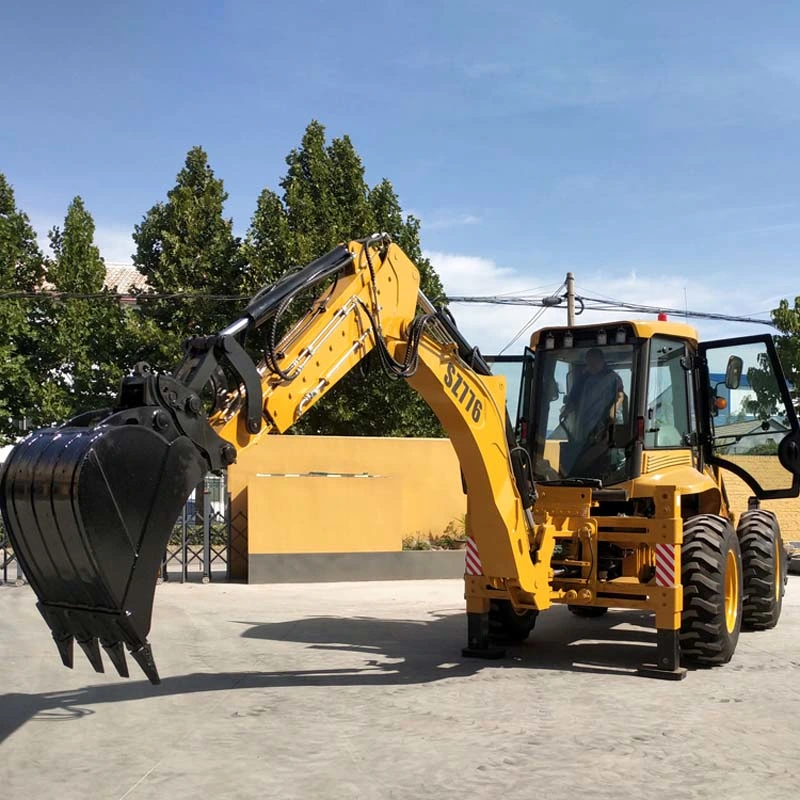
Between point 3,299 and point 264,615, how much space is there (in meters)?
15.6

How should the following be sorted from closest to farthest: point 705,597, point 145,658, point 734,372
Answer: point 145,658 → point 705,597 → point 734,372

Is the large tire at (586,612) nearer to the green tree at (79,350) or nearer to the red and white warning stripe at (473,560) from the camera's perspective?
the red and white warning stripe at (473,560)

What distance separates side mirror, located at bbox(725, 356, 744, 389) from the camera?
10.4 metres

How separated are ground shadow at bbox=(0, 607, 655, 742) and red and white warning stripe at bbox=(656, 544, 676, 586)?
0.96 meters

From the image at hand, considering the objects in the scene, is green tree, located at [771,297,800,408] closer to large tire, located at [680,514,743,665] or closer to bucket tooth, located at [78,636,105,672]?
large tire, located at [680,514,743,665]

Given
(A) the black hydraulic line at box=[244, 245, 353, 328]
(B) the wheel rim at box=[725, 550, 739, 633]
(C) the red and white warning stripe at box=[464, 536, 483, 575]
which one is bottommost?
(B) the wheel rim at box=[725, 550, 739, 633]

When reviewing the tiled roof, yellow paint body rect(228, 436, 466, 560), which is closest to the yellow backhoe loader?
yellow paint body rect(228, 436, 466, 560)

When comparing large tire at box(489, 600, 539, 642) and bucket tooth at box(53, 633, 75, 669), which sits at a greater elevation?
bucket tooth at box(53, 633, 75, 669)

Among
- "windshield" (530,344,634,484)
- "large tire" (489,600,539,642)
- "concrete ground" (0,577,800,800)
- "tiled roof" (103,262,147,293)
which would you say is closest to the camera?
"concrete ground" (0,577,800,800)

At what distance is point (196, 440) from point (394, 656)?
15.7 feet

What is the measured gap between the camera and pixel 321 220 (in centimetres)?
2369

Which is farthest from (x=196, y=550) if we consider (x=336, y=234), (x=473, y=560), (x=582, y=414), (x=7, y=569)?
(x=582, y=414)

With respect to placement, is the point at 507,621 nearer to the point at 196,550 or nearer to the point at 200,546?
the point at 196,550

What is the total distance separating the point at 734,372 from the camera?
408 inches
